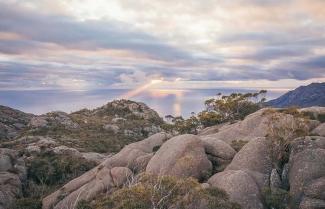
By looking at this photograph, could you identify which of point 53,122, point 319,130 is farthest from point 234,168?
point 53,122

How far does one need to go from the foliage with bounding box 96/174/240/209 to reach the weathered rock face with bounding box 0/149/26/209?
1035 inches

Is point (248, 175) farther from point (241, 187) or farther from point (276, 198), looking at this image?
point (276, 198)

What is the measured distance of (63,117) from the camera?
175 metres

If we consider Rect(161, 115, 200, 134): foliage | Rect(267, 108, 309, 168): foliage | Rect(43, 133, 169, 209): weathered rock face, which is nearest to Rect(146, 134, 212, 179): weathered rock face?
Rect(43, 133, 169, 209): weathered rock face

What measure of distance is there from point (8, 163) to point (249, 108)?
6553 cm

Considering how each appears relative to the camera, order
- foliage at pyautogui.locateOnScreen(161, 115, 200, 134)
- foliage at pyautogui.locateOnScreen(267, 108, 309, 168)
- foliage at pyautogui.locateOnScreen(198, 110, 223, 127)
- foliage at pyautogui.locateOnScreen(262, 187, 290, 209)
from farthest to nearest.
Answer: foliage at pyautogui.locateOnScreen(198, 110, 223, 127) < foliage at pyautogui.locateOnScreen(161, 115, 200, 134) < foliage at pyautogui.locateOnScreen(267, 108, 309, 168) < foliage at pyautogui.locateOnScreen(262, 187, 290, 209)

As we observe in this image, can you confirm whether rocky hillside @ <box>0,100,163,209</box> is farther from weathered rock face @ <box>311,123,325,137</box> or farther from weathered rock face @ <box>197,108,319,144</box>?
weathered rock face @ <box>311,123,325,137</box>

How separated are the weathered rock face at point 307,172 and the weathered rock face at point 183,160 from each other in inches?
425

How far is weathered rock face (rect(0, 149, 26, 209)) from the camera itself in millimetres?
57131

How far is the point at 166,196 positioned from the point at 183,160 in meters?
14.9

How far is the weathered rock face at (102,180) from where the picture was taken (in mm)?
52875

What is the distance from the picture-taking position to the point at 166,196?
34250 millimetres

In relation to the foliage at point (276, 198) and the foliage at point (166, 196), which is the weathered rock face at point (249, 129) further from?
the foliage at point (166, 196)

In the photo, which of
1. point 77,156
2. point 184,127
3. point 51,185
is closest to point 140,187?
point 51,185
